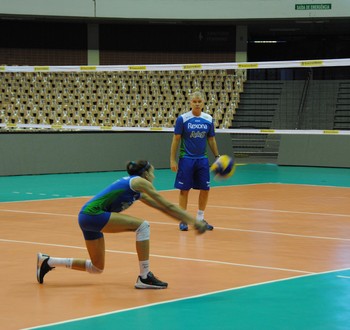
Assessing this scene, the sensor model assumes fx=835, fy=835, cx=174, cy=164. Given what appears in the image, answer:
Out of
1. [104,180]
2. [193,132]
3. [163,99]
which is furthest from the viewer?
[163,99]

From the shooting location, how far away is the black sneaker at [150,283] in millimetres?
8305

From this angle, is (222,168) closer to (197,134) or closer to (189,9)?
(197,134)


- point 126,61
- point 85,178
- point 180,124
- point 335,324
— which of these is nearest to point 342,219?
point 180,124

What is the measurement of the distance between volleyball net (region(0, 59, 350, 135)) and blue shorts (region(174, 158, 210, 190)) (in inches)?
613

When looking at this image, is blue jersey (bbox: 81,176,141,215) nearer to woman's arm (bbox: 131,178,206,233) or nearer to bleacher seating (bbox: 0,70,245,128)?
woman's arm (bbox: 131,178,206,233)

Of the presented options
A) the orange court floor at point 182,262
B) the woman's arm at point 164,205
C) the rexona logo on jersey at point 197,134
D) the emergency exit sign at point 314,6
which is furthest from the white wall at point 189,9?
the woman's arm at point 164,205

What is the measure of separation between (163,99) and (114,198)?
959 inches

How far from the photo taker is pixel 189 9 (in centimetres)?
3450

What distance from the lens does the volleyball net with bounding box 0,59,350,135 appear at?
30375 mm

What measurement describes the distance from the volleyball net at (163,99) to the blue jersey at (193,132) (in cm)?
1551


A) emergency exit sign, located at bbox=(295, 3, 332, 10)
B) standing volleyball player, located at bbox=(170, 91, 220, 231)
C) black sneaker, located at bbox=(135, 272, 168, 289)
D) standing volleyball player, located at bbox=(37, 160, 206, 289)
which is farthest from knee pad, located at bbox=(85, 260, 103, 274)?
emergency exit sign, located at bbox=(295, 3, 332, 10)

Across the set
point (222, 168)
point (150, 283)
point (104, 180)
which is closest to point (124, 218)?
point (150, 283)

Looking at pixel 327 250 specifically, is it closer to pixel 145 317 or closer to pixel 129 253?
pixel 129 253

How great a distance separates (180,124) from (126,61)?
24.2 metres
